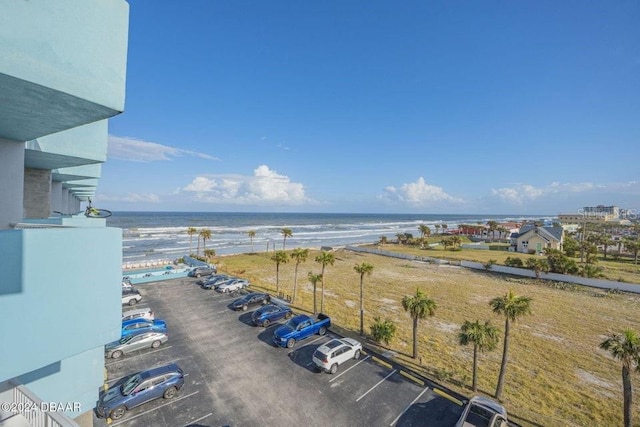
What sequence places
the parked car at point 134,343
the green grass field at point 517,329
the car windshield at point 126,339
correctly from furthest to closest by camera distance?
1. the car windshield at point 126,339
2. the parked car at point 134,343
3. the green grass field at point 517,329

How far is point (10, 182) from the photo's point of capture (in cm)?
580

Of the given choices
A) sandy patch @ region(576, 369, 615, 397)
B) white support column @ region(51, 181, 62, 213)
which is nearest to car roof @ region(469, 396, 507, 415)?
sandy patch @ region(576, 369, 615, 397)

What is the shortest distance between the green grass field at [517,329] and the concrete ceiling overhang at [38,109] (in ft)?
60.7

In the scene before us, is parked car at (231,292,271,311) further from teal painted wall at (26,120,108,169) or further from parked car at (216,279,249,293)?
teal painted wall at (26,120,108,169)

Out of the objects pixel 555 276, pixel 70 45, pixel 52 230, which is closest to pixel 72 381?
pixel 52 230

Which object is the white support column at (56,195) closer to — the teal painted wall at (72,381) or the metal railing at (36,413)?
the teal painted wall at (72,381)

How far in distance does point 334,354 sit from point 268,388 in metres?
3.86

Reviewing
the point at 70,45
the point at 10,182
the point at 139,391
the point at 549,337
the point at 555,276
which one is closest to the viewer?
the point at 70,45

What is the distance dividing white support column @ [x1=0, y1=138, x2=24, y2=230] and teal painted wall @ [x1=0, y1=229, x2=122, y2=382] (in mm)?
2359

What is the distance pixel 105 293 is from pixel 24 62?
3.65 metres

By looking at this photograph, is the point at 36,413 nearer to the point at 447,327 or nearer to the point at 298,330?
the point at 298,330

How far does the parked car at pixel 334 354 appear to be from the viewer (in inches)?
607

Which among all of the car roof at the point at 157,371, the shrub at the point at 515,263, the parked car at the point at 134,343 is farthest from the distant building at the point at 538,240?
the car roof at the point at 157,371

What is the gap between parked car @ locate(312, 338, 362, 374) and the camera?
15.4 metres
